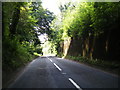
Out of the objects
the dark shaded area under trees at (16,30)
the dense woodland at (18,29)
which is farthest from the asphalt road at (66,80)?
the dense woodland at (18,29)

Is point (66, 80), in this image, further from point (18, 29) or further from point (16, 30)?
point (18, 29)

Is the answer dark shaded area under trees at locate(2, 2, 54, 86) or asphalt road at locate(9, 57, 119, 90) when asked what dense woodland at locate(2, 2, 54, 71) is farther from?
asphalt road at locate(9, 57, 119, 90)

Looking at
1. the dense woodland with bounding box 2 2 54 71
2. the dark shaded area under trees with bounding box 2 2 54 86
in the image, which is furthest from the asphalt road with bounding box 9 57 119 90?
the dense woodland with bounding box 2 2 54 71

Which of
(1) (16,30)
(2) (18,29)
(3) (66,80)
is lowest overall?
(3) (66,80)

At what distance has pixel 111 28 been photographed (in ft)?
45.9

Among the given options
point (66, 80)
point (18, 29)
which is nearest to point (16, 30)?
point (18, 29)

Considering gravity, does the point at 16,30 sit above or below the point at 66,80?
above

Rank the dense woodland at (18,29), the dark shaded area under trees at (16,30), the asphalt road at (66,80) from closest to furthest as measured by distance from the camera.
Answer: the asphalt road at (66,80) < the dark shaded area under trees at (16,30) < the dense woodland at (18,29)

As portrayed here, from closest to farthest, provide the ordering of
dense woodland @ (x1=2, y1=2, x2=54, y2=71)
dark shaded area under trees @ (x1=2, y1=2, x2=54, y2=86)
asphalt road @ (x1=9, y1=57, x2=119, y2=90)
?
asphalt road @ (x1=9, y1=57, x2=119, y2=90), dark shaded area under trees @ (x1=2, y1=2, x2=54, y2=86), dense woodland @ (x1=2, y1=2, x2=54, y2=71)

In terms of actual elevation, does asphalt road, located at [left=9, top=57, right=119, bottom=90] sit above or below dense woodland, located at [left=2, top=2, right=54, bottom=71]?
below

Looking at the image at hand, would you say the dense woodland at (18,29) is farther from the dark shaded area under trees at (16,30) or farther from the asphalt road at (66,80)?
the asphalt road at (66,80)

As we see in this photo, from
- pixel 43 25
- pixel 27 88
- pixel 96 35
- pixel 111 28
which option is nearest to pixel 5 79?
pixel 27 88

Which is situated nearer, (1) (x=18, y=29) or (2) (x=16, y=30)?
(2) (x=16, y=30)

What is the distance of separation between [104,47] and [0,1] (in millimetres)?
10693
